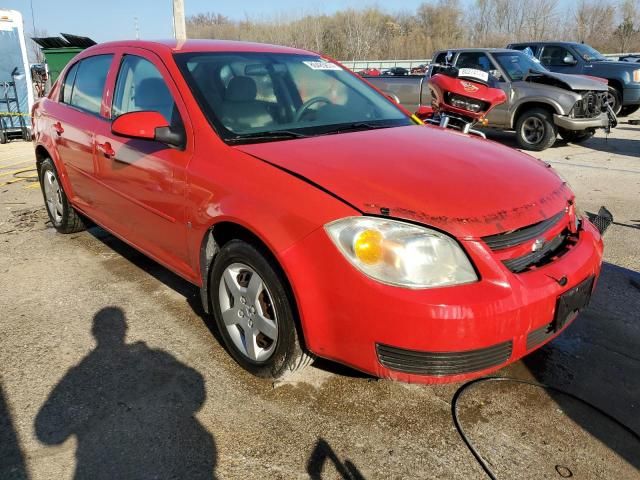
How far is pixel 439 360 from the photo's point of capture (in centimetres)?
206

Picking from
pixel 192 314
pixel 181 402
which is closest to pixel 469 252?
pixel 181 402

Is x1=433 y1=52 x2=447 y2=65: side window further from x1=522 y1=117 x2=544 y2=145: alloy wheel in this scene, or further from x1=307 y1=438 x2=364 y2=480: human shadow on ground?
x1=307 y1=438 x2=364 y2=480: human shadow on ground

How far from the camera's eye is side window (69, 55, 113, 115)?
3.79 m

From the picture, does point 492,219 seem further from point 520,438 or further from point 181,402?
point 181,402

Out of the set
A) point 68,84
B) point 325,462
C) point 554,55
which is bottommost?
point 325,462

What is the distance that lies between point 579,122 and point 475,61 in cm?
236

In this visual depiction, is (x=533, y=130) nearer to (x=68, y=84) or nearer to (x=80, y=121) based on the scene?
(x=68, y=84)

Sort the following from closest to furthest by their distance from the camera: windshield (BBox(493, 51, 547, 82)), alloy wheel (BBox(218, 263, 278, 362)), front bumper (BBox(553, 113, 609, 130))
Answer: alloy wheel (BBox(218, 263, 278, 362))
front bumper (BBox(553, 113, 609, 130))
windshield (BBox(493, 51, 547, 82))

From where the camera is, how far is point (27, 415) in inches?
94.3

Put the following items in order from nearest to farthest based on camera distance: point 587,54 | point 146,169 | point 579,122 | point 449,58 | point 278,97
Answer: point 146,169, point 278,97, point 579,122, point 449,58, point 587,54

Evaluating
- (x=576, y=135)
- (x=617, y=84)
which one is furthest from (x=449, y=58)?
(x=617, y=84)


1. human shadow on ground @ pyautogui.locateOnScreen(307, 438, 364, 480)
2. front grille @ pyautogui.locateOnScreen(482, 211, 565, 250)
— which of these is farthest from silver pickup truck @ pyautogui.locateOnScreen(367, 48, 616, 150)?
human shadow on ground @ pyautogui.locateOnScreen(307, 438, 364, 480)

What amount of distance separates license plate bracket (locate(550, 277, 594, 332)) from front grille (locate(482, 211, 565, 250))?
0.92 feet

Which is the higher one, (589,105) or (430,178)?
A: (430,178)
